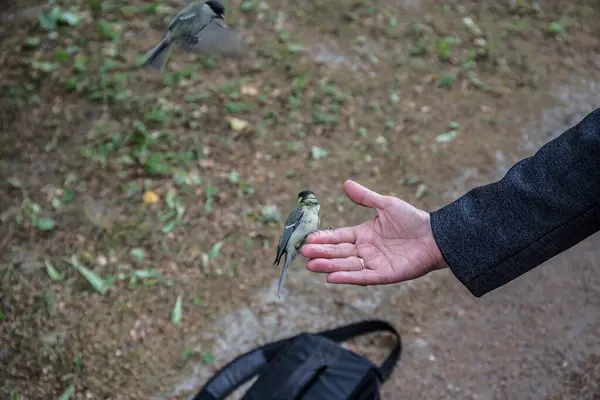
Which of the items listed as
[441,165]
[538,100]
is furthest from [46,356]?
[538,100]

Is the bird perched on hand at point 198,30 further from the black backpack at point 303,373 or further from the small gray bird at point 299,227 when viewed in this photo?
the black backpack at point 303,373

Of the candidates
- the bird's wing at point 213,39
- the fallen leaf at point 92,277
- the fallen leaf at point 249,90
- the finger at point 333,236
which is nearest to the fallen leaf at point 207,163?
the fallen leaf at point 249,90

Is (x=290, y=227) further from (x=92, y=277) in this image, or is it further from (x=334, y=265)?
(x=92, y=277)

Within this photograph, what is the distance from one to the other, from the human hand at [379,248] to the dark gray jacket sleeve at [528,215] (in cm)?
18

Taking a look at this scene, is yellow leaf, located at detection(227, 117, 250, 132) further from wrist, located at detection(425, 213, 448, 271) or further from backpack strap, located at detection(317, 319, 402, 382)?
wrist, located at detection(425, 213, 448, 271)

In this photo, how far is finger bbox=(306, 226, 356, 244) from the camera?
2.75 m

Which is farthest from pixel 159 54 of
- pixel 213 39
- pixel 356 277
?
pixel 356 277

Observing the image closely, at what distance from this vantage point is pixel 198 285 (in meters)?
4.15

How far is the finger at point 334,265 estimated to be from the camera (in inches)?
106

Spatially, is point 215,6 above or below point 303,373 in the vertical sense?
above

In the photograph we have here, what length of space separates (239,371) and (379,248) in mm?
1292

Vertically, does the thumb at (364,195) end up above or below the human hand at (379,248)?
above

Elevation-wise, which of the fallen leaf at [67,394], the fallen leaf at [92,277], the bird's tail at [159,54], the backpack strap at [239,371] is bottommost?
the fallen leaf at [67,394]

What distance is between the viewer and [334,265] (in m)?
2.69
